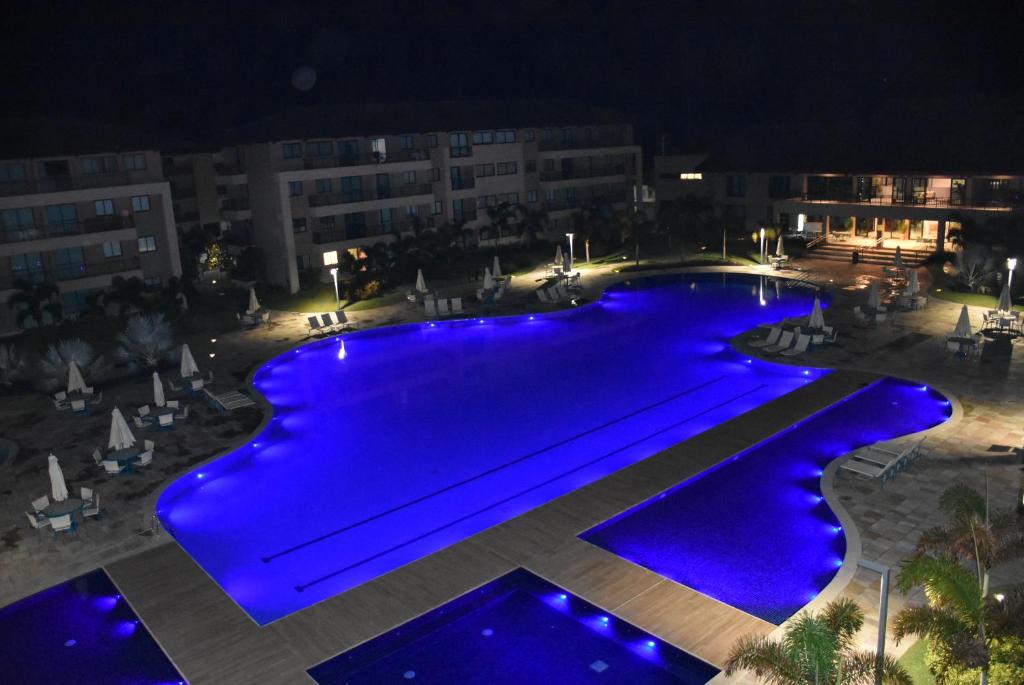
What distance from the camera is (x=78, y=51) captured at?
9481 centimetres

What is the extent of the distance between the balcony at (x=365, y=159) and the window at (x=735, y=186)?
20.3 metres

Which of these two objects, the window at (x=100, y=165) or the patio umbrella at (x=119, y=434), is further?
the window at (x=100, y=165)

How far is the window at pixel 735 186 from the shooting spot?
5181 cm

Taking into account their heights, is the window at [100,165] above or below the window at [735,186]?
above

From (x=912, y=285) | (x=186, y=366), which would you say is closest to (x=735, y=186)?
(x=912, y=285)

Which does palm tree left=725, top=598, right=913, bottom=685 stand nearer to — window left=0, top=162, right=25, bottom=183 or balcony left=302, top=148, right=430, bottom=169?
window left=0, top=162, right=25, bottom=183

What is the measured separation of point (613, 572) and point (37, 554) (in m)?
11.1

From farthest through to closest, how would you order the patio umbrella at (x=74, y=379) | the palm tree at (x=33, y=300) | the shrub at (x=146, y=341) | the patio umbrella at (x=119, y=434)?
the palm tree at (x=33, y=300) → the shrub at (x=146, y=341) → the patio umbrella at (x=74, y=379) → the patio umbrella at (x=119, y=434)

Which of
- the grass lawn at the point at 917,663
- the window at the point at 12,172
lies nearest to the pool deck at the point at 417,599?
the grass lawn at the point at 917,663

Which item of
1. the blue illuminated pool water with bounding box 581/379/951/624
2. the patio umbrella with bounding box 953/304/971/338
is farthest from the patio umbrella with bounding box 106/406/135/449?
the patio umbrella with bounding box 953/304/971/338

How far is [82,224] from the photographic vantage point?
35000 millimetres

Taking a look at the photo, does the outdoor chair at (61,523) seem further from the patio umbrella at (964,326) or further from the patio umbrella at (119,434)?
the patio umbrella at (964,326)

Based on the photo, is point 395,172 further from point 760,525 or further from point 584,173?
point 760,525

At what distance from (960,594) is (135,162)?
37518 millimetres
